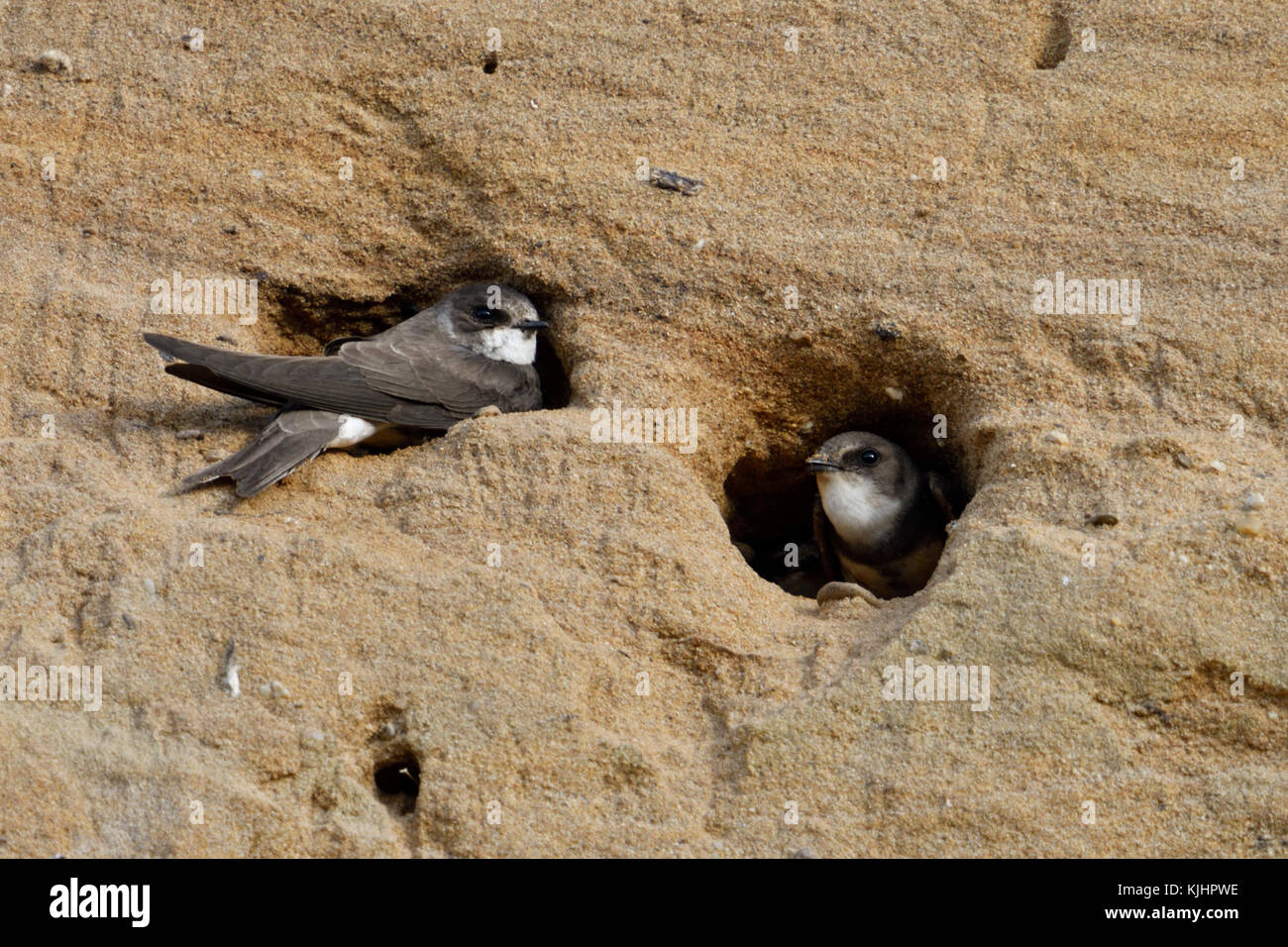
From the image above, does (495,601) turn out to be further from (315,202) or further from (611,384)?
(315,202)

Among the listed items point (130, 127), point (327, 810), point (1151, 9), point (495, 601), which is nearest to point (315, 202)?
point (130, 127)

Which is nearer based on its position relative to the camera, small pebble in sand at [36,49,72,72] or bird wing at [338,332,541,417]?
bird wing at [338,332,541,417]

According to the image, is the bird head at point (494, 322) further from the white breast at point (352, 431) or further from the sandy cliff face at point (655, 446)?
the white breast at point (352, 431)

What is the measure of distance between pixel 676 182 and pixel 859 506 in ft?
3.77

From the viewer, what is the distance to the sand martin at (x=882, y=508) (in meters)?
4.36

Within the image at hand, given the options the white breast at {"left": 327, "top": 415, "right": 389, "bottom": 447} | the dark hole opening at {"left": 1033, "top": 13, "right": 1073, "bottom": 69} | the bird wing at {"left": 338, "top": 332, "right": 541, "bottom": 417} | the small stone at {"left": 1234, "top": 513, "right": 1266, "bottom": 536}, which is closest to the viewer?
the small stone at {"left": 1234, "top": 513, "right": 1266, "bottom": 536}

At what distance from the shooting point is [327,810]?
3039 millimetres

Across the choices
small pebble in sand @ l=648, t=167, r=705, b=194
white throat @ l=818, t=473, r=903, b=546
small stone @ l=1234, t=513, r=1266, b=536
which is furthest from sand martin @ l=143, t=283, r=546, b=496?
small stone @ l=1234, t=513, r=1266, b=536

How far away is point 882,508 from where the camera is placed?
439 centimetres

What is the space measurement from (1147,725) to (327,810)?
5.99 ft

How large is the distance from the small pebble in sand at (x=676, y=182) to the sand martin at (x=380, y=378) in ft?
1.79

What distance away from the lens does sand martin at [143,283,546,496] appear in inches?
148

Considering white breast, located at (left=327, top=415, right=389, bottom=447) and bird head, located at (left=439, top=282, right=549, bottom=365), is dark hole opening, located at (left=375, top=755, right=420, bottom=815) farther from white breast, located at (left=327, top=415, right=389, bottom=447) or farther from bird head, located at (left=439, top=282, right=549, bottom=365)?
bird head, located at (left=439, top=282, right=549, bottom=365)

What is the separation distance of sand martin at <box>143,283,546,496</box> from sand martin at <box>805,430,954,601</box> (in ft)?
3.18
